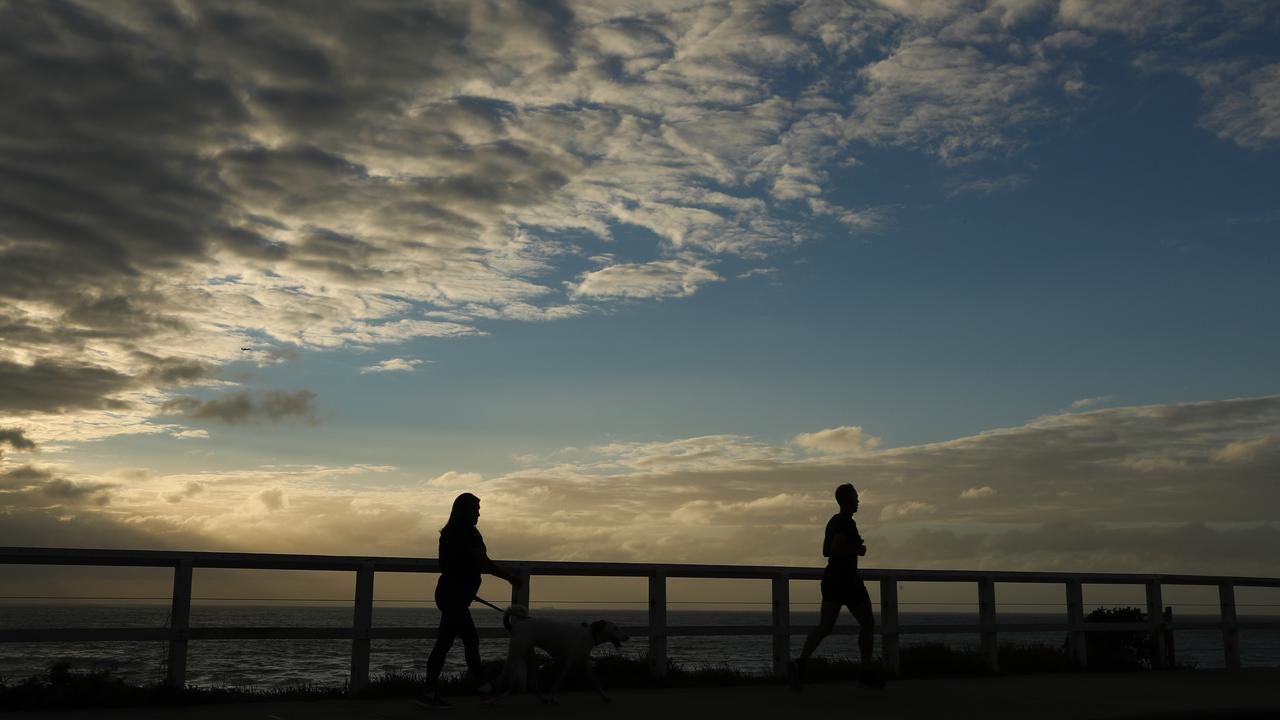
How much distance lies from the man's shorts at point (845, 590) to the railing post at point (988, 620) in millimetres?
3718

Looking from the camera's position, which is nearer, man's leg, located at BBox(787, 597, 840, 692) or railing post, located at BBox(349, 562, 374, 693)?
railing post, located at BBox(349, 562, 374, 693)

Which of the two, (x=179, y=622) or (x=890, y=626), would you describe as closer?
(x=179, y=622)

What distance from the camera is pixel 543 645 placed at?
950 cm

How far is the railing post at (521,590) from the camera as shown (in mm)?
10414

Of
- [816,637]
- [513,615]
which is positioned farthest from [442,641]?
[816,637]

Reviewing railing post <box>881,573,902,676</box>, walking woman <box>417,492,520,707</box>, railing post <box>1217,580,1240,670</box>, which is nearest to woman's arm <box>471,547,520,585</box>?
walking woman <box>417,492,520,707</box>

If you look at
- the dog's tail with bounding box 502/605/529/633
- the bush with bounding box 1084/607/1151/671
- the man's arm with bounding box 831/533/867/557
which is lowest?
the bush with bounding box 1084/607/1151/671

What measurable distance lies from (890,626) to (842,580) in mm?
2724

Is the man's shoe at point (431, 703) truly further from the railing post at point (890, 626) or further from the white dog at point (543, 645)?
the railing post at point (890, 626)

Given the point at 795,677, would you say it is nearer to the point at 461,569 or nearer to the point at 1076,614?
the point at 461,569

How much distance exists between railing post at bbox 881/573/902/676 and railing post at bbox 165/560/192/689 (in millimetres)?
7673

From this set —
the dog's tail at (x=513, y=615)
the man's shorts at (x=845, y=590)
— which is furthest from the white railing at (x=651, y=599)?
the man's shorts at (x=845, y=590)

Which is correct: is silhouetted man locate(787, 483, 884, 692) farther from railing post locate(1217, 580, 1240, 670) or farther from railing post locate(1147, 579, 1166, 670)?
railing post locate(1217, 580, 1240, 670)

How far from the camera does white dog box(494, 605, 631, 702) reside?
30.4 feet
